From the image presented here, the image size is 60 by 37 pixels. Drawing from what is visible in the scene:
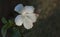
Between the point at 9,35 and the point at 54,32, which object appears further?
the point at 54,32

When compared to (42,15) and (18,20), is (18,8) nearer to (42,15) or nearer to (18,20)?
(18,20)

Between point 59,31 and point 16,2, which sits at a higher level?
point 16,2

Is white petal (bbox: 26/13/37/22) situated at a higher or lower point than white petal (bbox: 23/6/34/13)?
lower

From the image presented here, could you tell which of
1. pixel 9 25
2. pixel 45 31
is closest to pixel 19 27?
pixel 9 25

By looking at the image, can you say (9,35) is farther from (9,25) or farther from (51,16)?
(51,16)

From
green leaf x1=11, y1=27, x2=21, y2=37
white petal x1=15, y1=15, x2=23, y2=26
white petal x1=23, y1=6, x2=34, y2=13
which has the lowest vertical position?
green leaf x1=11, y1=27, x2=21, y2=37
